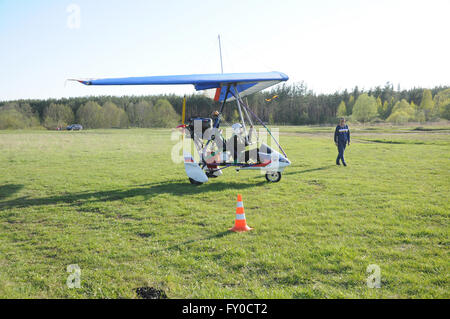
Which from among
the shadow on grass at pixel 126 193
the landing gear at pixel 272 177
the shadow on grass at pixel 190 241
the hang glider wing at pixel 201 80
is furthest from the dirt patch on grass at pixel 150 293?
the landing gear at pixel 272 177

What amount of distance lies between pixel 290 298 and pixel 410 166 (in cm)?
1179

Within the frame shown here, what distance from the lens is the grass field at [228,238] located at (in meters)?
3.77

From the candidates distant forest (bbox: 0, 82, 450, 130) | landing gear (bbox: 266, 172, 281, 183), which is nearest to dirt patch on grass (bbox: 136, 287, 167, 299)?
landing gear (bbox: 266, 172, 281, 183)

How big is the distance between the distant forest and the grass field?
144 ft

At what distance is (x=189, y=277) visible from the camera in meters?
3.99

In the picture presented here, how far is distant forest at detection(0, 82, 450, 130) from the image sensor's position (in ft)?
236

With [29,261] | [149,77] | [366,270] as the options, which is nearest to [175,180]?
[149,77]

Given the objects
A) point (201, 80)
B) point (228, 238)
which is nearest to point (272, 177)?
point (201, 80)

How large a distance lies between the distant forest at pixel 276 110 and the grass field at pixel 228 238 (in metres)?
43.9

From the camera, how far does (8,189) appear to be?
9.73 metres

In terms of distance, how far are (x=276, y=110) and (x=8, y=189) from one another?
8539 centimetres
